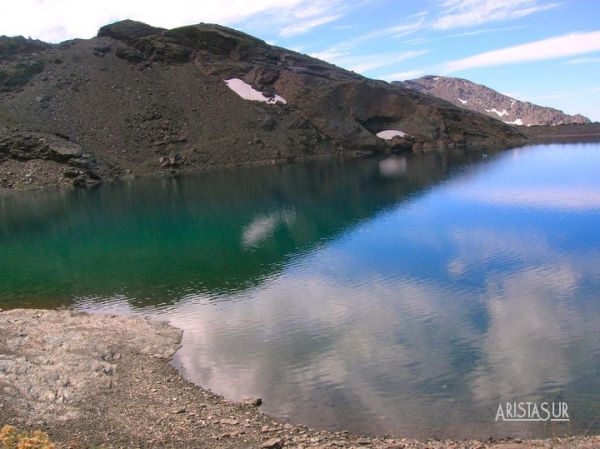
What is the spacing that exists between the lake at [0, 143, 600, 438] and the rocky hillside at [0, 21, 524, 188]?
108 feet

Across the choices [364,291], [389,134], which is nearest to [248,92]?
[389,134]

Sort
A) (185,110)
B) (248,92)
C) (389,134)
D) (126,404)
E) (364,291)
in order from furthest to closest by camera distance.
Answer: (389,134), (248,92), (185,110), (364,291), (126,404)

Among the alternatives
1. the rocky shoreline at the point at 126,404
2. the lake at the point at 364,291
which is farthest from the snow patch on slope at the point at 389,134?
the rocky shoreline at the point at 126,404

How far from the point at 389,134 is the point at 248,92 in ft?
94.8

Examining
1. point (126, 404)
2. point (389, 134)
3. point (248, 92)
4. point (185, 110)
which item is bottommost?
point (126, 404)

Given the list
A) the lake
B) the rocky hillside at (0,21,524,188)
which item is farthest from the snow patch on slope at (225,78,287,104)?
the lake

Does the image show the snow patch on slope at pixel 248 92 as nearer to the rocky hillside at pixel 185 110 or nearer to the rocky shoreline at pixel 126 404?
the rocky hillside at pixel 185 110

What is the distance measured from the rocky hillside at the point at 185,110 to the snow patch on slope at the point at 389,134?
0.30m

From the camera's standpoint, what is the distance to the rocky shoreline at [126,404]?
967 centimetres

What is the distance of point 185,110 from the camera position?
3563 inches

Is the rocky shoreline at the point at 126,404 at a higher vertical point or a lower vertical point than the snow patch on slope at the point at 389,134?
lower

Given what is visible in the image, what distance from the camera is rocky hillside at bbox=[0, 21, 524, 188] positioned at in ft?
251

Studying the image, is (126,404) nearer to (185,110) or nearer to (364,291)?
(364,291)

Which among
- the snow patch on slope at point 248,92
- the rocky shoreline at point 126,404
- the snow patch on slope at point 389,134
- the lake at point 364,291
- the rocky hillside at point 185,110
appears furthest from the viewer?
the snow patch on slope at point 389,134
